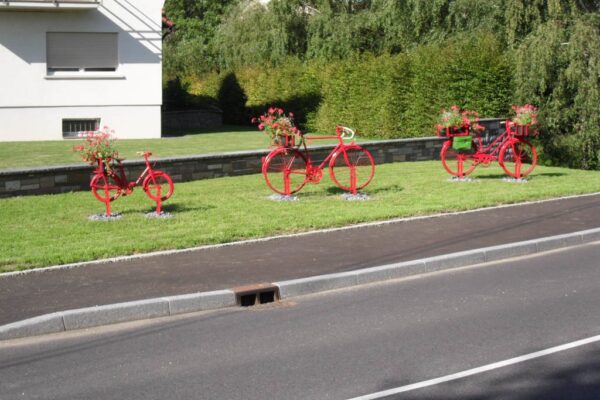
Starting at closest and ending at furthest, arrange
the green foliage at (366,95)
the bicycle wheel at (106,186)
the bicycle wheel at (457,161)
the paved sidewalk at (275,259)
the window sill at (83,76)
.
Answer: the paved sidewalk at (275,259)
the bicycle wheel at (106,186)
the bicycle wheel at (457,161)
the green foliage at (366,95)
the window sill at (83,76)

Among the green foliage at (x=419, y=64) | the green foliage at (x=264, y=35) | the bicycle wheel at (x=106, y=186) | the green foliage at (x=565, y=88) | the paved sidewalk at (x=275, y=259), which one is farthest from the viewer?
the green foliage at (x=264, y=35)

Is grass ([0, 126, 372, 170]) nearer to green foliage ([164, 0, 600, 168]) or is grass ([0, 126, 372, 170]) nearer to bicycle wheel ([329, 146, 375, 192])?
green foliage ([164, 0, 600, 168])

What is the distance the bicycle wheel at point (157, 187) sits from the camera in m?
12.8

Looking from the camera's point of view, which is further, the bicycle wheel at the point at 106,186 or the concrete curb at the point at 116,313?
the bicycle wheel at the point at 106,186

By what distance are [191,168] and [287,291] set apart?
7932 mm

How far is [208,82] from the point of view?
38438 mm

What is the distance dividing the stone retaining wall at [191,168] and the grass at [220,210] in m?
0.27

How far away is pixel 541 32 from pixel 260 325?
A: 18247 millimetres

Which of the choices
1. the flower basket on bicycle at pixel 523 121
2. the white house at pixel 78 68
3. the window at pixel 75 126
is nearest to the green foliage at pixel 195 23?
the white house at pixel 78 68

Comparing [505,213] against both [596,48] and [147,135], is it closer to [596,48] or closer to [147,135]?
[596,48]

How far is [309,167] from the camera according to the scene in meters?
15.0

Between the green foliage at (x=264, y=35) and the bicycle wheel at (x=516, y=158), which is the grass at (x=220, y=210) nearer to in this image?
the bicycle wheel at (x=516, y=158)

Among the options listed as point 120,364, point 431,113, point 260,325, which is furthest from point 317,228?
A: point 431,113

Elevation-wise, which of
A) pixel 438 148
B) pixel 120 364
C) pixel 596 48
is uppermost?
pixel 596 48
